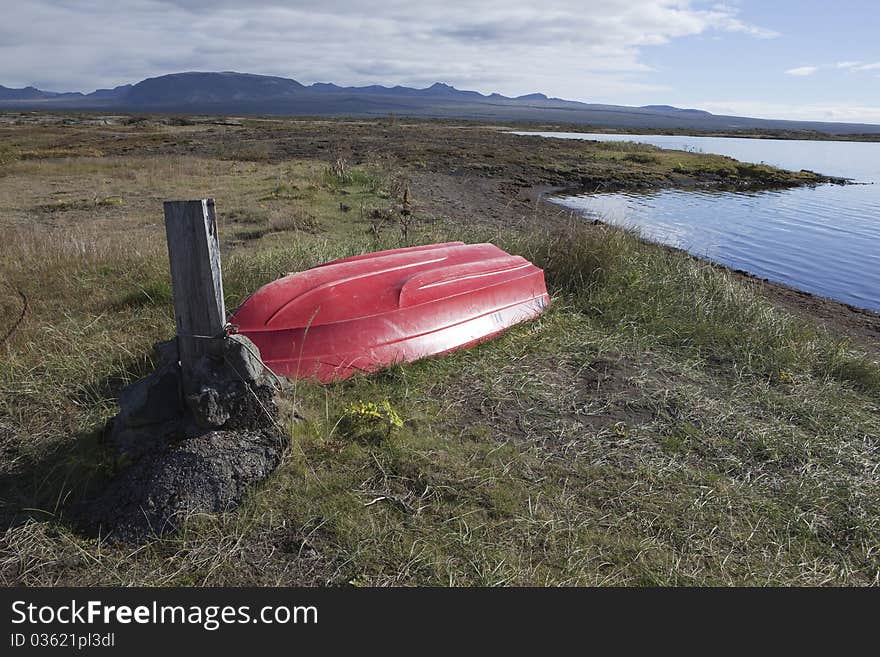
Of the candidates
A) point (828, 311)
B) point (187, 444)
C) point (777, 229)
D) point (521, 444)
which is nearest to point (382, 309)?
point (521, 444)

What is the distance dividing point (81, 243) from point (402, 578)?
6.40m

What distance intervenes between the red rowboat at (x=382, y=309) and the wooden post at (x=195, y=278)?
38.7 inches

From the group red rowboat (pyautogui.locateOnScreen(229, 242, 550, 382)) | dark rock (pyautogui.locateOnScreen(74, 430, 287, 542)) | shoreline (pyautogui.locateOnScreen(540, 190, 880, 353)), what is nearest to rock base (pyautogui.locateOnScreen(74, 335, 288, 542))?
dark rock (pyautogui.locateOnScreen(74, 430, 287, 542))

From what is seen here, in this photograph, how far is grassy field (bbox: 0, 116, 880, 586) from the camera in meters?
2.64

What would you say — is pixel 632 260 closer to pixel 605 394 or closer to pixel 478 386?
pixel 605 394

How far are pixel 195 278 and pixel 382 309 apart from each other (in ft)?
5.98

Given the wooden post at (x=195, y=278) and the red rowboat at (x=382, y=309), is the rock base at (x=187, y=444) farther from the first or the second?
the red rowboat at (x=382, y=309)

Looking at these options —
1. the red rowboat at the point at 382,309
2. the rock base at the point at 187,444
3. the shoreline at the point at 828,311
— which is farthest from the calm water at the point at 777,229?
the rock base at the point at 187,444

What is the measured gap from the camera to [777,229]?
1631 cm

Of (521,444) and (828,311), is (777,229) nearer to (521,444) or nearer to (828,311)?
(828,311)

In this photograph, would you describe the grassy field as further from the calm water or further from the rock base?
the calm water

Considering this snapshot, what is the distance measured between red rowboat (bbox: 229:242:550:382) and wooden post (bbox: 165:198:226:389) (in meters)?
0.98

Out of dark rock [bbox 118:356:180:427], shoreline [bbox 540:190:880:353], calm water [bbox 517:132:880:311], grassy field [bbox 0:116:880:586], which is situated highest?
dark rock [bbox 118:356:180:427]

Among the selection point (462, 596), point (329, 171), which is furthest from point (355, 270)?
point (329, 171)
